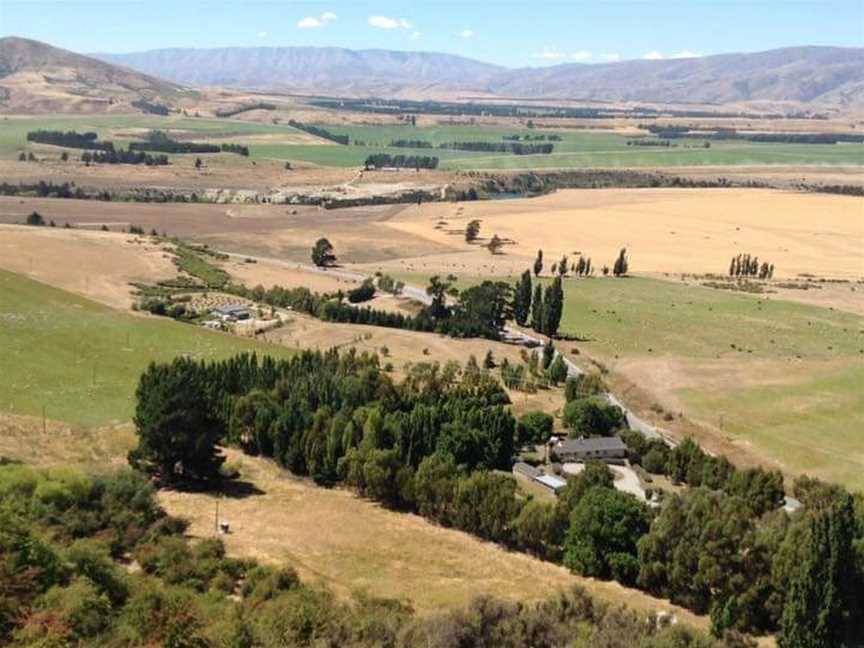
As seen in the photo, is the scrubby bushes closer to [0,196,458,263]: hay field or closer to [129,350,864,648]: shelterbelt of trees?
[0,196,458,263]: hay field

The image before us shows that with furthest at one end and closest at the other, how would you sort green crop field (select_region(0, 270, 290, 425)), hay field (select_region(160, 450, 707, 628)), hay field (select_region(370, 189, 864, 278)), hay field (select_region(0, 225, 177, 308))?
1. hay field (select_region(370, 189, 864, 278))
2. hay field (select_region(0, 225, 177, 308))
3. green crop field (select_region(0, 270, 290, 425))
4. hay field (select_region(160, 450, 707, 628))

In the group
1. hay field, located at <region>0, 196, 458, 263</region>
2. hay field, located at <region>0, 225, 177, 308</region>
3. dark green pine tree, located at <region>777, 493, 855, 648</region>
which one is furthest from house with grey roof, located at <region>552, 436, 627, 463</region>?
hay field, located at <region>0, 196, 458, 263</region>

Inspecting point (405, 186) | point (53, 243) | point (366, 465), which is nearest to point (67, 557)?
point (366, 465)

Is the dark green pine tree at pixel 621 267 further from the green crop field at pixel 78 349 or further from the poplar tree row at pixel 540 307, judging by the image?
the green crop field at pixel 78 349

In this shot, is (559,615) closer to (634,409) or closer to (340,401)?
(340,401)

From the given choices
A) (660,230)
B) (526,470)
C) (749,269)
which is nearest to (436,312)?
(526,470)

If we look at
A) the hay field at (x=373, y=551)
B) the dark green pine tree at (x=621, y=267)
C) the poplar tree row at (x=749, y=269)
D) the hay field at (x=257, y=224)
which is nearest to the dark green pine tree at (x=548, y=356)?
the hay field at (x=373, y=551)

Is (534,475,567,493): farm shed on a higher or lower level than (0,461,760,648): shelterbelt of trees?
lower

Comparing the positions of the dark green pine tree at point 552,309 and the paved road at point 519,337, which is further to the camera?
the dark green pine tree at point 552,309
